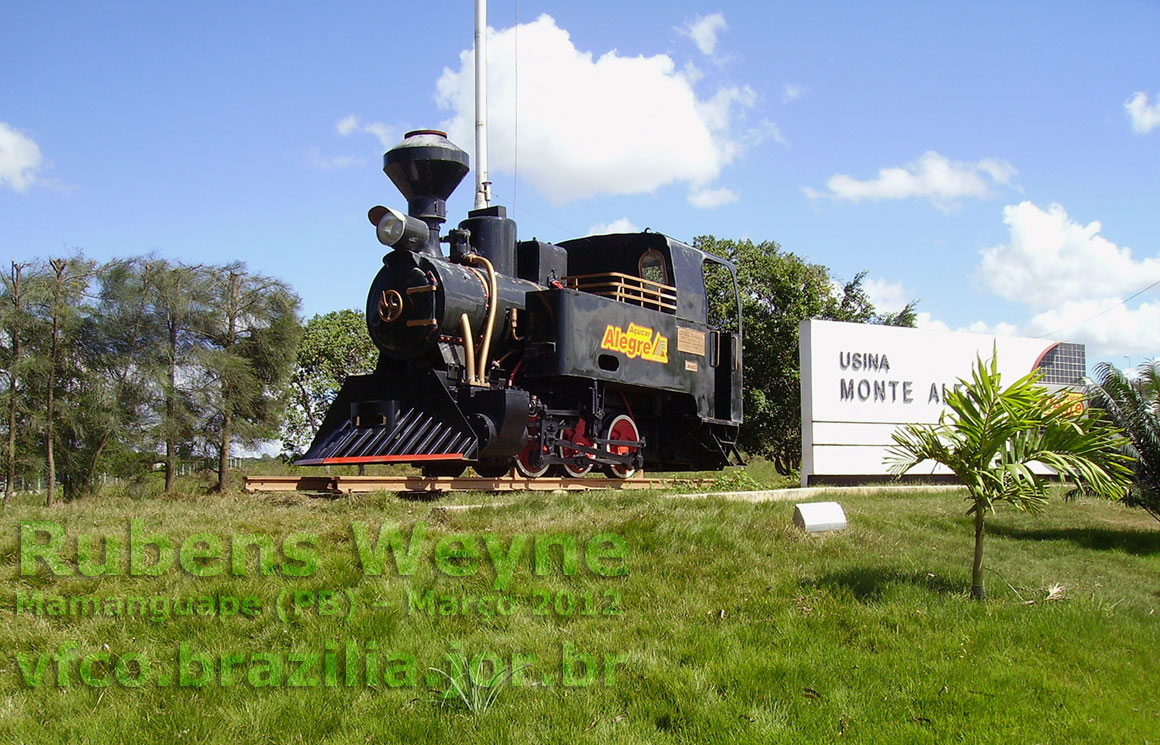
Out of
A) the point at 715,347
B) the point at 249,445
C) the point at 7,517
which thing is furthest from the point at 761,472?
the point at 7,517

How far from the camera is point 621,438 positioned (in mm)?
11914

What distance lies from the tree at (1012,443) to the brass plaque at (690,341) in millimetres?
5857

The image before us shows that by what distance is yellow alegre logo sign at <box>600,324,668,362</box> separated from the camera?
10.8m

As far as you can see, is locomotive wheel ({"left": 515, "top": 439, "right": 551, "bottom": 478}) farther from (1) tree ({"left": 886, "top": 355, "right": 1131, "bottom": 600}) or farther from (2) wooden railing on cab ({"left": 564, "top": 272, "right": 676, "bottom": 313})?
(1) tree ({"left": 886, "top": 355, "right": 1131, "bottom": 600})

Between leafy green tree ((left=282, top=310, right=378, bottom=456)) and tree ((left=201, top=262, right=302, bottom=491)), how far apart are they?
882cm

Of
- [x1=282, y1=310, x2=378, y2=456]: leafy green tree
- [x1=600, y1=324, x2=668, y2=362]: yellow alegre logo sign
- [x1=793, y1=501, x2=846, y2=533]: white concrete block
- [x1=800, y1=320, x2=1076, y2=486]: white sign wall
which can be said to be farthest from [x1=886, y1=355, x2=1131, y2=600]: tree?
[x1=282, y1=310, x2=378, y2=456]: leafy green tree

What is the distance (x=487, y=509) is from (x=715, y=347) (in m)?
6.27

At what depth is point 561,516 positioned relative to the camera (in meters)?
7.24

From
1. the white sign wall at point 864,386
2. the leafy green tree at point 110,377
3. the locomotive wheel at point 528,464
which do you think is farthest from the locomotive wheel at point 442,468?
the white sign wall at point 864,386

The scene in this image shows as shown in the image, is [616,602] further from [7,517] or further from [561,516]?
[7,517]

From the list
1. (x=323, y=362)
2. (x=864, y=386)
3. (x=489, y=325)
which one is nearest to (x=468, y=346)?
(x=489, y=325)

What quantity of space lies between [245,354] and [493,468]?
5585 millimetres

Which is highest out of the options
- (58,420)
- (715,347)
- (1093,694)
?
(715,347)

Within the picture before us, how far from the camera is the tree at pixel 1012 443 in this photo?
5930 mm
